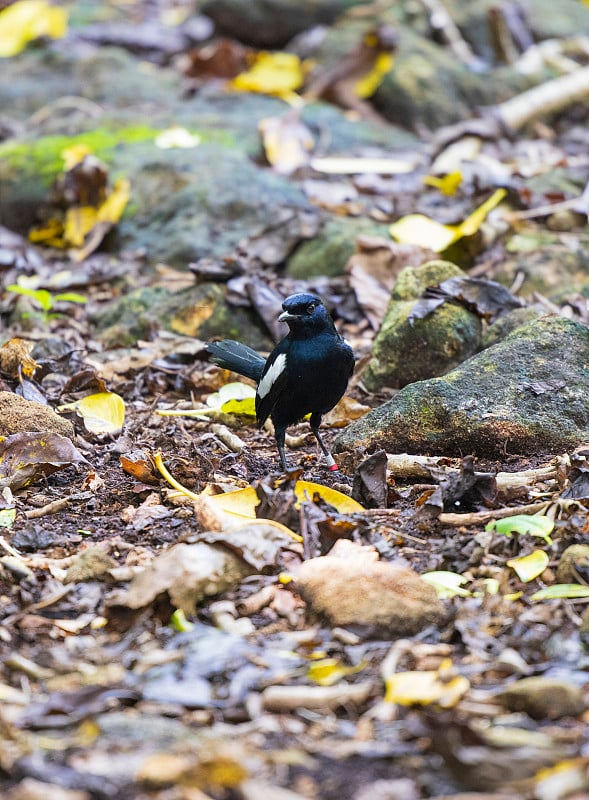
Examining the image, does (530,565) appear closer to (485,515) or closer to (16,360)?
(485,515)

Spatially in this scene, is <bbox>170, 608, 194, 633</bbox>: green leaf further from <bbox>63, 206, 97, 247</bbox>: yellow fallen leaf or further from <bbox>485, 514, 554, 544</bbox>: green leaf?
<bbox>63, 206, 97, 247</bbox>: yellow fallen leaf

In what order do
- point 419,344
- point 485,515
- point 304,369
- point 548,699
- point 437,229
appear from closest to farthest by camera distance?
point 548,699 → point 485,515 → point 304,369 → point 419,344 → point 437,229

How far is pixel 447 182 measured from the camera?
312 inches

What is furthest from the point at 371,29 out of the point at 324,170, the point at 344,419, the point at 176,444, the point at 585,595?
the point at 585,595

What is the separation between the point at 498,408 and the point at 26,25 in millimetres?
9381

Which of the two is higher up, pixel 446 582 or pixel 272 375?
pixel 446 582

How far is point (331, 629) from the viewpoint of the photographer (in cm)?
293

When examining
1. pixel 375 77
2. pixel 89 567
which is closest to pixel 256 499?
pixel 89 567

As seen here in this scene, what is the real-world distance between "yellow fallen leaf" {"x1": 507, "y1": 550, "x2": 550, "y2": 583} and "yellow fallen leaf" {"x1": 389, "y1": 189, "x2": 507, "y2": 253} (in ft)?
12.4

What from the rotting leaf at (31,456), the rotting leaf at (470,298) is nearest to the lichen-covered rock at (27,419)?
the rotting leaf at (31,456)

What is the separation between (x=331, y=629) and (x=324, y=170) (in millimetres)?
6080

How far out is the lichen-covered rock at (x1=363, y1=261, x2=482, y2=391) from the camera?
5355 mm

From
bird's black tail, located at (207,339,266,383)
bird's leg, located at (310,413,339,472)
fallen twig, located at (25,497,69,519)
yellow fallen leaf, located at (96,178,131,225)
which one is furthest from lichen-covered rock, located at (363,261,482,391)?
yellow fallen leaf, located at (96,178,131,225)

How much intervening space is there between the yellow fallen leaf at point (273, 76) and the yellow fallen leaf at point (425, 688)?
350 inches
